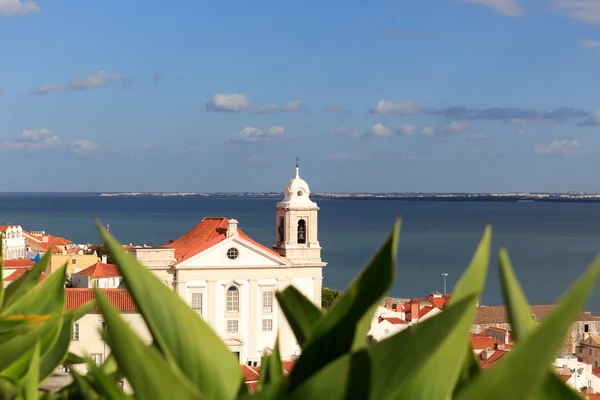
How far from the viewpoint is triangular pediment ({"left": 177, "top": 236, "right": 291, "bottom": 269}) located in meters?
26.1

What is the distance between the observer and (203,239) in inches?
1082

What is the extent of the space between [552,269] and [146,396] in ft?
216

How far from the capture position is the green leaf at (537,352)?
74cm

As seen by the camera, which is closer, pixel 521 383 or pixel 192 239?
pixel 521 383

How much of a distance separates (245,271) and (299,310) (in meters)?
25.4

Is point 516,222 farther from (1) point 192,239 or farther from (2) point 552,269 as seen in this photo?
(1) point 192,239

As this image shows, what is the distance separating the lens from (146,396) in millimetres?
804

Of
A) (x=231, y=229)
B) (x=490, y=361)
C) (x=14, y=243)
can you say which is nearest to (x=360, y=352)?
(x=490, y=361)

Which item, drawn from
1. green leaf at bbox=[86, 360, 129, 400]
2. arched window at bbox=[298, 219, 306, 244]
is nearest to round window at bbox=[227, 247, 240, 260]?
arched window at bbox=[298, 219, 306, 244]

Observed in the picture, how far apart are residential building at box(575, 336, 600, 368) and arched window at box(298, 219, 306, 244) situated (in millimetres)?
13401

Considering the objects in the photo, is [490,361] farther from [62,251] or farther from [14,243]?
[14,243]

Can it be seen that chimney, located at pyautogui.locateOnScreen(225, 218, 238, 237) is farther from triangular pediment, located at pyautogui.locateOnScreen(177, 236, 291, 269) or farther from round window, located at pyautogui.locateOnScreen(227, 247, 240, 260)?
round window, located at pyautogui.locateOnScreen(227, 247, 240, 260)

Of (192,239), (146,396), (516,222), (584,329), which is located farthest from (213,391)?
(516,222)

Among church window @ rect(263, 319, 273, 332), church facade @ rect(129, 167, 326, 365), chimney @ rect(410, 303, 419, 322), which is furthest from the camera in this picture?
chimney @ rect(410, 303, 419, 322)
